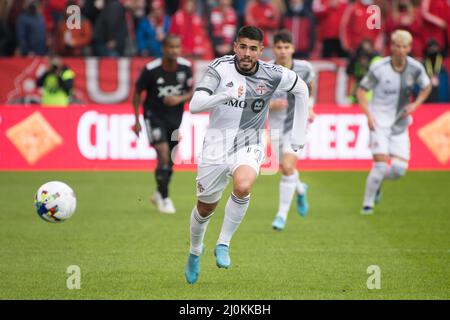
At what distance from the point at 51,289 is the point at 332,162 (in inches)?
415

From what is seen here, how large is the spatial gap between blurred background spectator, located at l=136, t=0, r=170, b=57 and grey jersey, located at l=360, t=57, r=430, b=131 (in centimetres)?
827

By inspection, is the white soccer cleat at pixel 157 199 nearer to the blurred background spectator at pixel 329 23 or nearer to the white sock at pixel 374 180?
the white sock at pixel 374 180

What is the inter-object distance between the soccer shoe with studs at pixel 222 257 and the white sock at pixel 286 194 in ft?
11.1

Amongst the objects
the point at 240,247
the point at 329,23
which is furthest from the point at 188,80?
the point at 329,23

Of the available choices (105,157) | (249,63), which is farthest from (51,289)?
(105,157)

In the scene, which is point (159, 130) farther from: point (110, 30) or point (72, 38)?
point (72, 38)

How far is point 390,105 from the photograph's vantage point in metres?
13.1

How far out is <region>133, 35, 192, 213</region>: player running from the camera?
1339cm

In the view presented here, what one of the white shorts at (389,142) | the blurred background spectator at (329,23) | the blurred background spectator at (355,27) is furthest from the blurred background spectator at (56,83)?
the white shorts at (389,142)

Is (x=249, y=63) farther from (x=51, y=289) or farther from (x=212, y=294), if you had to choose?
(x=51, y=289)

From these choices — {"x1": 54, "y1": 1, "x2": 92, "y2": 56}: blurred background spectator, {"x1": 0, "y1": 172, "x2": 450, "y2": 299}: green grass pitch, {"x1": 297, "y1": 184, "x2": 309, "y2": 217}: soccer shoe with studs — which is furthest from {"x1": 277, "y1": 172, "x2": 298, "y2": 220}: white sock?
{"x1": 54, "y1": 1, "x2": 92, "y2": 56}: blurred background spectator

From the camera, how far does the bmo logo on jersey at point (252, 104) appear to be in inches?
336

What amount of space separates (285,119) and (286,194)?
3.19ft

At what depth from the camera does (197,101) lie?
8.05 metres
